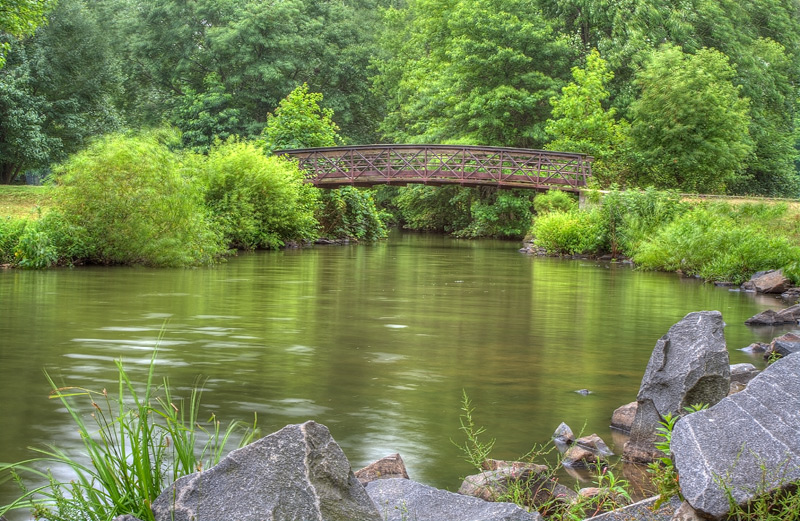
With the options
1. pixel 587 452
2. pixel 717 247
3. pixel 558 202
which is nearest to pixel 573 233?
pixel 558 202

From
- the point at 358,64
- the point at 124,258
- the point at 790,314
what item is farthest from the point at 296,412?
the point at 358,64

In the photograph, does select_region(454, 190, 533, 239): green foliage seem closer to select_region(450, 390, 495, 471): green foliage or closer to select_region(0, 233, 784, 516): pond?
select_region(0, 233, 784, 516): pond

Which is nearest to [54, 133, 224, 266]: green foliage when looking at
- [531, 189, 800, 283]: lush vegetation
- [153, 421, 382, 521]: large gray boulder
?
[531, 189, 800, 283]: lush vegetation

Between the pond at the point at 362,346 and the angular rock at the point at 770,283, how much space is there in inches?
22.7

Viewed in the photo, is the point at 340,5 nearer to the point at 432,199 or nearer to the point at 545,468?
the point at 432,199

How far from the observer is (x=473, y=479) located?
5242 millimetres

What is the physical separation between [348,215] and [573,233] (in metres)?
12.5

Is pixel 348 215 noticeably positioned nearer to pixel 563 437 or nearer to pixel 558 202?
pixel 558 202

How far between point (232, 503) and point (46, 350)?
727 cm

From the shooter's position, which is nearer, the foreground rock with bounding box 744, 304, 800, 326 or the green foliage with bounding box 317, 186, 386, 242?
the foreground rock with bounding box 744, 304, 800, 326

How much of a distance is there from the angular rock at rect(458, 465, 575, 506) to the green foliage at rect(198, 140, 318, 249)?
2345 centimetres

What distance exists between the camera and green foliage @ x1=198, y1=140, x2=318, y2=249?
29.7 m

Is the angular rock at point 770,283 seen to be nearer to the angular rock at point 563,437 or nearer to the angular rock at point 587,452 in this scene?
the angular rock at point 563,437

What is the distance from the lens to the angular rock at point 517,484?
16.4 feet
